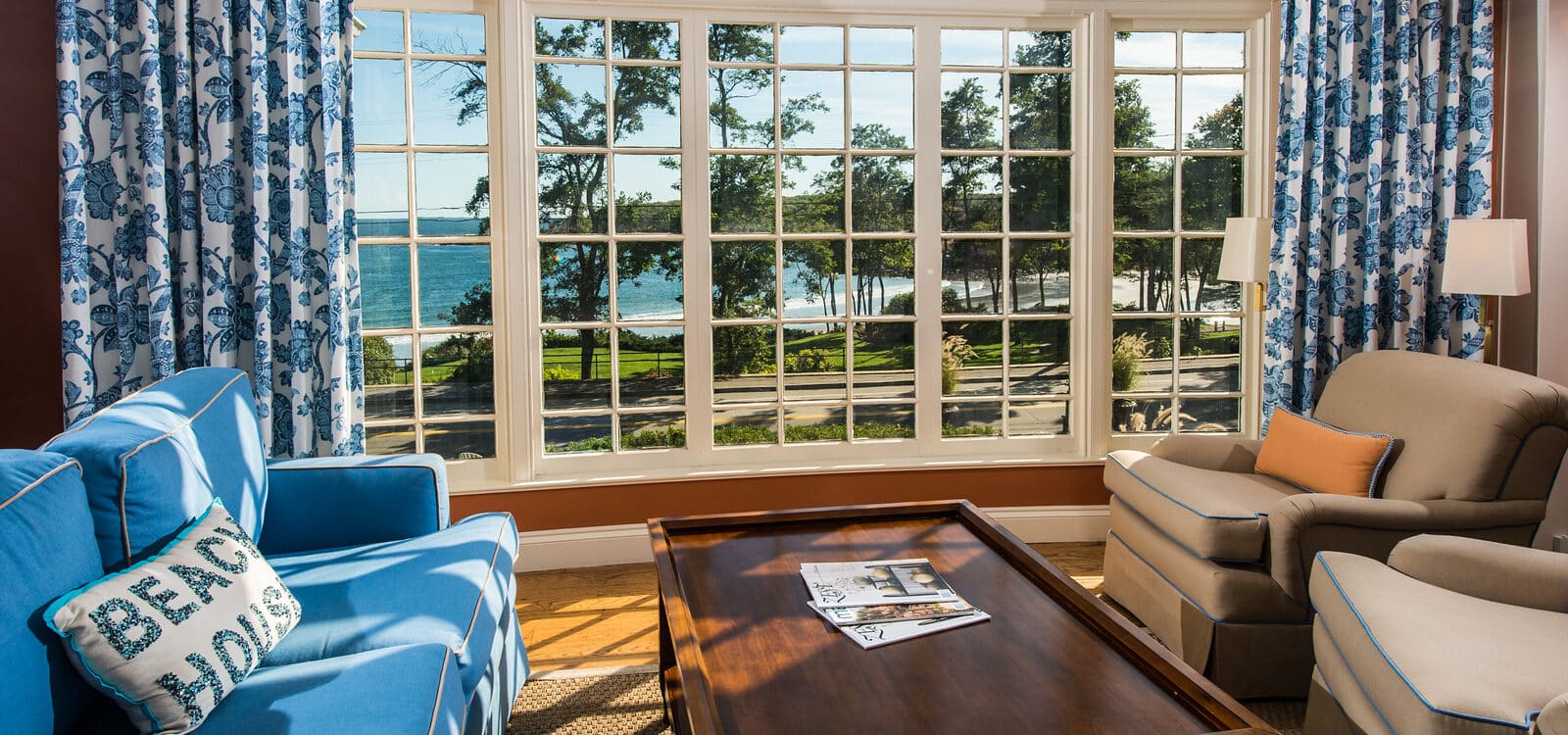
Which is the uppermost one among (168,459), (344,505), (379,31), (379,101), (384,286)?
(379,31)

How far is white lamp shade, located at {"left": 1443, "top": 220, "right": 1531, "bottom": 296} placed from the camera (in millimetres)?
3113

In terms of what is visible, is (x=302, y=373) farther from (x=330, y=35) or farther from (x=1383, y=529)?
(x=1383, y=529)

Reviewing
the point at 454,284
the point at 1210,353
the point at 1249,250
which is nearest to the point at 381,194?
the point at 454,284

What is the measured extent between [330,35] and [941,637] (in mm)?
2931

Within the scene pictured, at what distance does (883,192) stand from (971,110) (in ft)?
1.74

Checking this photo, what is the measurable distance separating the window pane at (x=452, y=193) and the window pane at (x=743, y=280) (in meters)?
0.98

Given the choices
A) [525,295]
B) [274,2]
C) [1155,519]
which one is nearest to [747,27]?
[525,295]

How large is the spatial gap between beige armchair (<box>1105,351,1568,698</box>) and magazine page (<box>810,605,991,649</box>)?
1012 mm

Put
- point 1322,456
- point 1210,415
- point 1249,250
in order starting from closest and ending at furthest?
point 1322,456 < point 1249,250 < point 1210,415

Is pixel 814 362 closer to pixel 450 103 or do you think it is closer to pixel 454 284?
pixel 454 284

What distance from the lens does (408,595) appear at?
2.11 m

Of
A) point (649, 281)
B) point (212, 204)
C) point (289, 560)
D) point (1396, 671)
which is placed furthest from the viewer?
point (649, 281)

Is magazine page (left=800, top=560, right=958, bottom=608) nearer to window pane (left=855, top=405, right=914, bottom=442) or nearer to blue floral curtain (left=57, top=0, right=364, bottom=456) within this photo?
window pane (left=855, top=405, right=914, bottom=442)

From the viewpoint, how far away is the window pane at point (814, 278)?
154 inches
